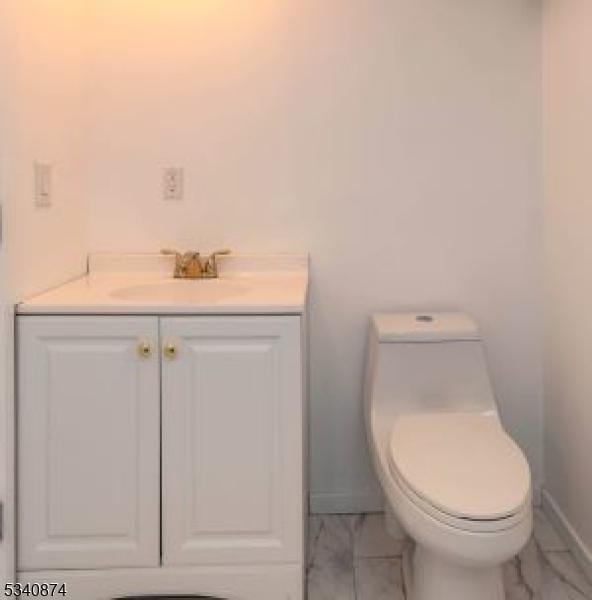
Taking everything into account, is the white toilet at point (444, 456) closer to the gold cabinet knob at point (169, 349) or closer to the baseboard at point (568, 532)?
the baseboard at point (568, 532)

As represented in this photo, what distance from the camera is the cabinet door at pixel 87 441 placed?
1.40m

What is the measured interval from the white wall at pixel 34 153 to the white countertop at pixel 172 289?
0.27ft

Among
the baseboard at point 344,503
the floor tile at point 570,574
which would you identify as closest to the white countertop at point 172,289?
the baseboard at point 344,503

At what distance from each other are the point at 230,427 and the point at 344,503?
0.87m

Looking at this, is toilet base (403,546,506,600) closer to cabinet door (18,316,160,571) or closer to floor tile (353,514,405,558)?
floor tile (353,514,405,558)

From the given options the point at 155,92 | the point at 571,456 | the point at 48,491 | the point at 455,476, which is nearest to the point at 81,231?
the point at 155,92

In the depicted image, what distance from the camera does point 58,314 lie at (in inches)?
55.0

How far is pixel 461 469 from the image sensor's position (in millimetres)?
1387

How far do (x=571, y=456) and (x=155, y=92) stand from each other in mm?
1836

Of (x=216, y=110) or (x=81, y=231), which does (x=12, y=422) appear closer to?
(x=81, y=231)

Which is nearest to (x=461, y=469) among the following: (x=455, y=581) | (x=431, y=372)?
(x=455, y=581)

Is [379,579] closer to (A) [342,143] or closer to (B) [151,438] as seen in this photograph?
(B) [151,438]

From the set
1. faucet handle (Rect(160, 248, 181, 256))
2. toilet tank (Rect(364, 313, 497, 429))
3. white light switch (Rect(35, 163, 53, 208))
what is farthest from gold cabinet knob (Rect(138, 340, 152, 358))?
toilet tank (Rect(364, 313, 497, 429))

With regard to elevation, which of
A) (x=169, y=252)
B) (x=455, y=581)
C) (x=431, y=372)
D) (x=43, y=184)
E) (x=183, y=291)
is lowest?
(x=455, y=581)
